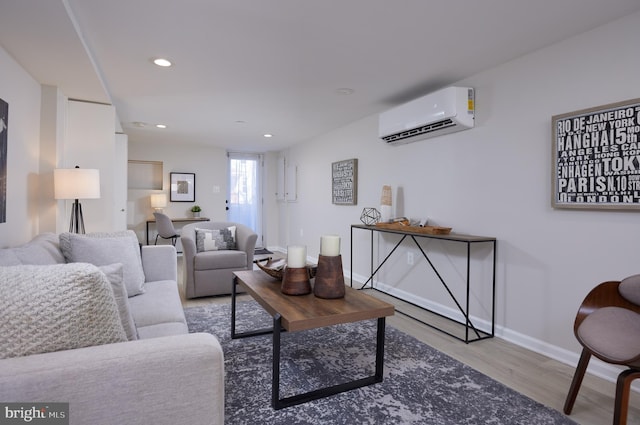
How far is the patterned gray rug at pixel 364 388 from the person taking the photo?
1757 millimetres

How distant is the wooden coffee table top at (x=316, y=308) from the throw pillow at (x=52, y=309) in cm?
93

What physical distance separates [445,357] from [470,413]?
654 millimetres

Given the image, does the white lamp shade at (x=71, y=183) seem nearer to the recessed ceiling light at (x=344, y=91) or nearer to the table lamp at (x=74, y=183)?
the table lamp at (x=74, y=183)

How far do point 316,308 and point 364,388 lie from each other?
1.80ft

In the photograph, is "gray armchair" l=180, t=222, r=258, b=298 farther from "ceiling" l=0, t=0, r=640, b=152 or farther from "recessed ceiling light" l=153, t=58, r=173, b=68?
"recessed ceiling light" l=153, t=58, r=173, b=68

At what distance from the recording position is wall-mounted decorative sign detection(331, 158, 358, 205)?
4.69 m

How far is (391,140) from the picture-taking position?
12.5ft

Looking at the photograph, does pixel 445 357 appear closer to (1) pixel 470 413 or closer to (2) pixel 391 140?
(1) pixel 470 413

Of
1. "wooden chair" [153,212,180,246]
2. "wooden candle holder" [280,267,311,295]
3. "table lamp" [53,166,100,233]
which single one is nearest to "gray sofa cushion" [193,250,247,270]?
"table lamp" [53,166,100,233]

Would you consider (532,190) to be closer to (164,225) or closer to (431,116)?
(431,116)

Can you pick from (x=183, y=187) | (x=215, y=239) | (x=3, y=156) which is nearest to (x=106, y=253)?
(x=3, y=156)

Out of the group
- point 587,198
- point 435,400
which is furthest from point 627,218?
point 435,400

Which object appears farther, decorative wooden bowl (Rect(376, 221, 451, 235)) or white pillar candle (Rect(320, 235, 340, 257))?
decorative wooden bowl (Rect(376, 221, 451, 235))

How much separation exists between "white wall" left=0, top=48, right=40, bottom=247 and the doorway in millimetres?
4347
